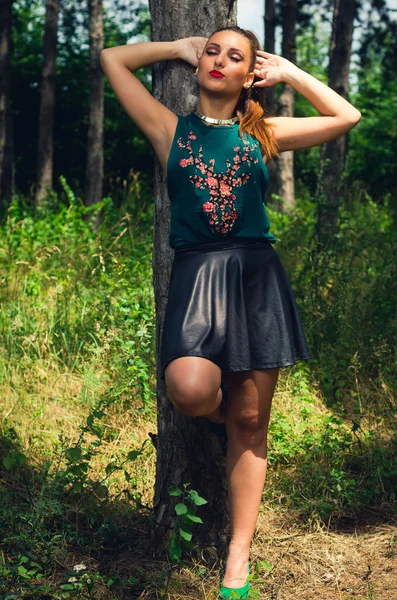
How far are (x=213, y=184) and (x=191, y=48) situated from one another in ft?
1.98

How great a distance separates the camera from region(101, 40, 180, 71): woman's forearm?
2965 mm

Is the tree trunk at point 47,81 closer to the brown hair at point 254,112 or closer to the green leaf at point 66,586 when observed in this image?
the brown hair at point 254,112

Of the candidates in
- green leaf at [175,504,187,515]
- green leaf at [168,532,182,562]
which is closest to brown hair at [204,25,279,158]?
green leaf at [175,504,187,515]

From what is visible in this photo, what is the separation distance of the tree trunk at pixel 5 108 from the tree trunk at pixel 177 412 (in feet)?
29.1

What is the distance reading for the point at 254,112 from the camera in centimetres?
295

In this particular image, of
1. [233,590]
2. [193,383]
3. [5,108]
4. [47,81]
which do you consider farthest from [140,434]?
[5,108]

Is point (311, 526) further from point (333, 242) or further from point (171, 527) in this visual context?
point (333, 242)

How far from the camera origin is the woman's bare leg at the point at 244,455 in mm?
2896

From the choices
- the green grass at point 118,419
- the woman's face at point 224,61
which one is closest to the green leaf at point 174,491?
the green grass at point 118,419

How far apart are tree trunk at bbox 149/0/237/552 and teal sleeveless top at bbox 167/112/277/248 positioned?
228mm

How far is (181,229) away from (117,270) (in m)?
1.53

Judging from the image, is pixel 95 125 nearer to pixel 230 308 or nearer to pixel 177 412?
pixel 177 412

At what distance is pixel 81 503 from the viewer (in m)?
3.55

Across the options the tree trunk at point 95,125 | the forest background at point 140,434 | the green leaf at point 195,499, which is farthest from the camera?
the tree trunk at point 95,125
